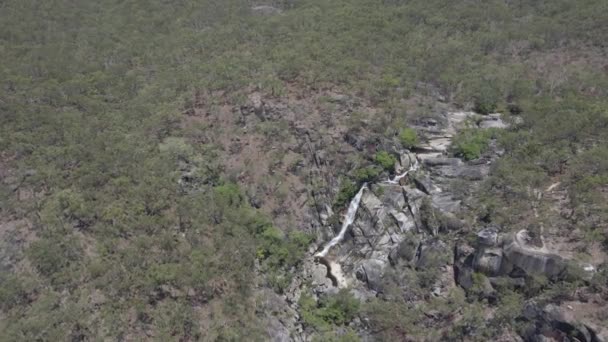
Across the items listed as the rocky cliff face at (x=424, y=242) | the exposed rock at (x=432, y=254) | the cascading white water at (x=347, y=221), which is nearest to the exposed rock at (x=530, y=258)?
the rocky cliff face at (x=424, y=242)

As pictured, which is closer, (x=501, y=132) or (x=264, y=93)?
(x=501, y=132)

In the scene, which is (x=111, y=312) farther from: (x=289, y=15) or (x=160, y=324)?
(x=289, y=15)

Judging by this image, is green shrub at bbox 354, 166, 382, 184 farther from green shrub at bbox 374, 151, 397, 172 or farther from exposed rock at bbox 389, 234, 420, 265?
exposed rock at bbox 389, 234, 420, 265

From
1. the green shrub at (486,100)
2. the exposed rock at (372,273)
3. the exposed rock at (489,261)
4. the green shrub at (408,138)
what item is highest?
the green shrub at (486,100)

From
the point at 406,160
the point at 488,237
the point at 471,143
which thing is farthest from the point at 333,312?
the point at 471,143

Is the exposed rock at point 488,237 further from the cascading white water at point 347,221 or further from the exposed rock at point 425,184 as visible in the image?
the cascading white water at point 347,221

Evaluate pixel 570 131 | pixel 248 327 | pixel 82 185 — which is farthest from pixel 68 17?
pixel 570 131
